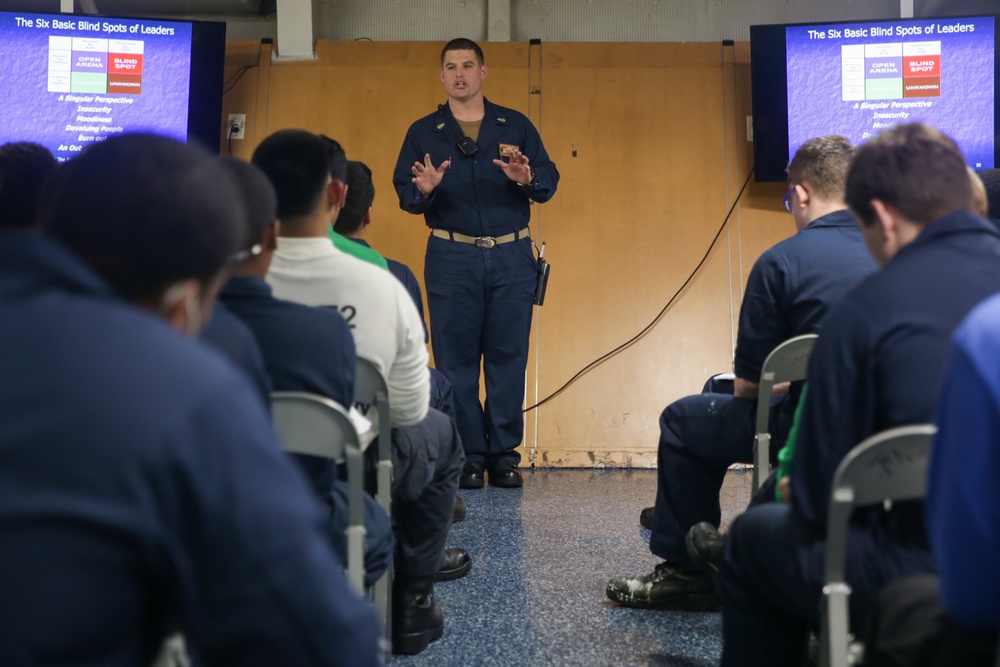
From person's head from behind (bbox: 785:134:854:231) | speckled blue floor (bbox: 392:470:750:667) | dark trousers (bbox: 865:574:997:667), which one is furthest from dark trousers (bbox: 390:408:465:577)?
dark trousers (bbox: 865:574:997:667)

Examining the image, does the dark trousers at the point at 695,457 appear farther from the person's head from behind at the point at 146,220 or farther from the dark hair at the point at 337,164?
the person's head from behind at the point at 146,220

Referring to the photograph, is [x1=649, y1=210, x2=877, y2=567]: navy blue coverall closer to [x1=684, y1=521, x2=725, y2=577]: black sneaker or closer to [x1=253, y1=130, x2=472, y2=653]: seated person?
[x1=684, y1=521, x2=725, y2=577]: black sneaker

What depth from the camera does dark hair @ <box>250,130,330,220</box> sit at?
2031 millimetres

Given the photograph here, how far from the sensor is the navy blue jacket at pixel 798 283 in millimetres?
2455

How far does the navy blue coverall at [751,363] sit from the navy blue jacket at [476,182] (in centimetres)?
199

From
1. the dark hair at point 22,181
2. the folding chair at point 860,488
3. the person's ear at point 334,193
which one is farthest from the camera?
the dark hair at point 22,181

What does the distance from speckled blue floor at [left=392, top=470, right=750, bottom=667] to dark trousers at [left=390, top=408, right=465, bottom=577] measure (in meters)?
0.21

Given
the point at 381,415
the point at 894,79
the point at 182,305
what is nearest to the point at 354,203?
the point at 381,415

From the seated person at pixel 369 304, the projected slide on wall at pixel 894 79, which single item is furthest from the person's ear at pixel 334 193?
the projected slide on wall at pixel 894 79

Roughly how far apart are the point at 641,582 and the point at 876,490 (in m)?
1.42

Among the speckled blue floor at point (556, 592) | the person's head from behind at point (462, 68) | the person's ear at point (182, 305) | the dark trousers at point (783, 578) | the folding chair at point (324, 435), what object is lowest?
the speckled blue floor at point (556, 592)

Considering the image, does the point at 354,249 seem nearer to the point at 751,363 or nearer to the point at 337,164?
the point at 337,164

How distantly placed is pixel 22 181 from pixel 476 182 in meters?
2.38

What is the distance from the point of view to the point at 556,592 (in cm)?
277
